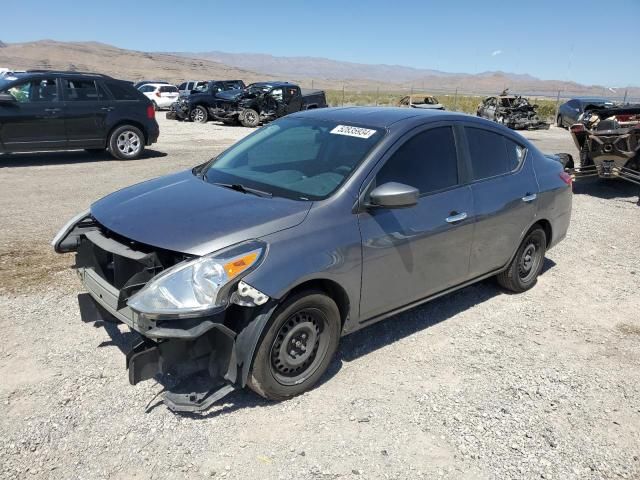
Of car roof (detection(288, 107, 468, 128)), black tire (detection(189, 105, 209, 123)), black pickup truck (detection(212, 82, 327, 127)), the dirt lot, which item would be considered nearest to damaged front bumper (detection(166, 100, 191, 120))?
black tire (detection(189, 105, 209, 123))

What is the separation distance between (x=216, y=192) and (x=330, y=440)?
1.78m

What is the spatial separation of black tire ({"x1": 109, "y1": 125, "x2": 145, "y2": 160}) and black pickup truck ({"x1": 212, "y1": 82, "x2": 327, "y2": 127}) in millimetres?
9882

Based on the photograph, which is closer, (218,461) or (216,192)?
(218,461)

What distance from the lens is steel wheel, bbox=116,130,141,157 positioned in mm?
11812

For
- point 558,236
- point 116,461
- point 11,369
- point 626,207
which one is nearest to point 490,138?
point 558,236

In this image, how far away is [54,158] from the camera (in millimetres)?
12141

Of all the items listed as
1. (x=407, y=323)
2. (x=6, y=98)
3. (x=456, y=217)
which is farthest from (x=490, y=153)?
(x=6, y=98)

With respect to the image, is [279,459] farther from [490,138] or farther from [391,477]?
[490,138]

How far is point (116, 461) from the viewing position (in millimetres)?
2787

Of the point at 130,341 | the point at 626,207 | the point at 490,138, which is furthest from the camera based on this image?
the point at 626,207

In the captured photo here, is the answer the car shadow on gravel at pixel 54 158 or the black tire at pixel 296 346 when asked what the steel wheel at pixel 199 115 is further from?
the black tire at pixel 296 346

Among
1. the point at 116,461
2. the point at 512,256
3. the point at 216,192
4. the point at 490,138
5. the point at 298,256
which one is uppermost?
the point at 490,138

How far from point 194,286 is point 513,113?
24.3 meters

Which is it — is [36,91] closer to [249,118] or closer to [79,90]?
[79,90]
